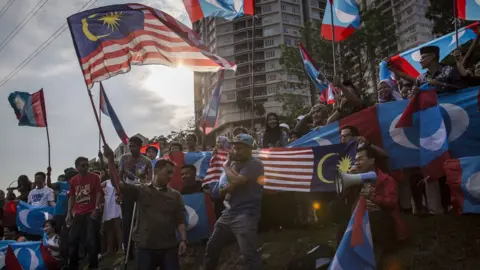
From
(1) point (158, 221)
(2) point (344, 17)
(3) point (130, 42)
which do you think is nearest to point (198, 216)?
(1) point (158, 221)

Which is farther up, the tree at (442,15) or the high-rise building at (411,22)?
the high-rise building at (411,22)

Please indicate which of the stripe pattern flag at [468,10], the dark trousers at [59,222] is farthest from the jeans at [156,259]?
the stripe pattern flag at [468,10]

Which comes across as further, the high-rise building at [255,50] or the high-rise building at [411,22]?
the high-rise building at [255,50]

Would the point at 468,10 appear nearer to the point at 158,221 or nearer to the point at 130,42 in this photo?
the point at 130,42

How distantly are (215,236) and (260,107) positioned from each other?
58.7 meters

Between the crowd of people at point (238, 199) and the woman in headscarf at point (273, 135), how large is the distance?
0.06 ft

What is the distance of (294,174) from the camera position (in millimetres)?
6148

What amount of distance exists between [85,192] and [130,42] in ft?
9.43

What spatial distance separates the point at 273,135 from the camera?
732 cm

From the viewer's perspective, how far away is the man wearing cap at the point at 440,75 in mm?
5422

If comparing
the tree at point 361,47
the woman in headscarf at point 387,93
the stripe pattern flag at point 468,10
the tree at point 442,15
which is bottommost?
the woman in headscarf at point 387,93

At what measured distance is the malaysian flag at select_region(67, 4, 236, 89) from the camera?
542 cm

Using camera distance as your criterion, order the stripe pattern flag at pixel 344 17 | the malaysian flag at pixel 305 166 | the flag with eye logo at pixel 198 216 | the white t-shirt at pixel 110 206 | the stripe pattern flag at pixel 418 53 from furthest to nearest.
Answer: the stripe pattern flag at pixel 344 17, the white t-shirt at pixel 110 206, the stripe pattern flag at pixel 418 53, the flag with eye logo at pixel 198 216, the malaysian flag at pixel 305 166

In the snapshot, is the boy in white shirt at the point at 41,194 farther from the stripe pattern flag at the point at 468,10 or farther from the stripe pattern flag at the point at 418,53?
the stripe pattern flag at the point at 468,10
